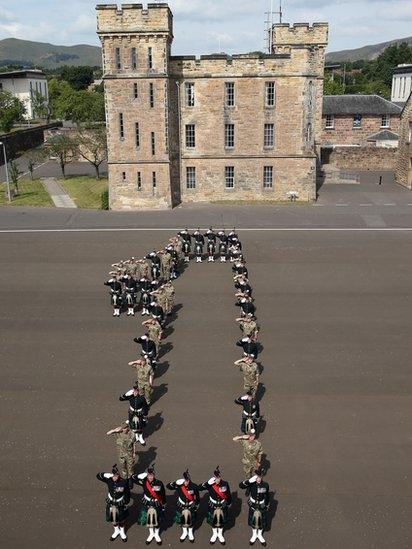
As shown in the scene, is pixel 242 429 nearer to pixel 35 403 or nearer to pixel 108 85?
pixel 35 403

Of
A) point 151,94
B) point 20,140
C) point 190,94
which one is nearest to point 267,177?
point 190,94

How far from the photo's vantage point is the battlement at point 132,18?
1437 inches

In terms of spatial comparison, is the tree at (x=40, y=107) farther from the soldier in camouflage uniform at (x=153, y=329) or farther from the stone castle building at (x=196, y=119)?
the soldier in camouflage uniform at (x=153, y=329)

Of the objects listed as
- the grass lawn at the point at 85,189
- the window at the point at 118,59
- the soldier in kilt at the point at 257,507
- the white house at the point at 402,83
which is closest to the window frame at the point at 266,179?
the grass lawn at the point at 85,189

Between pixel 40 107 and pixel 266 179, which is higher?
pixel 40 107

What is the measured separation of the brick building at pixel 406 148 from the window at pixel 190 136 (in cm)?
1826

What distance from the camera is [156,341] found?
58.2ft

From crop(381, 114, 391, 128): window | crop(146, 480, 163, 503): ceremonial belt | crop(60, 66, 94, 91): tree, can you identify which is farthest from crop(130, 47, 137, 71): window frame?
crop(60, 66, 94, 91): tree

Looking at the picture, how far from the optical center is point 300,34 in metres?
44.9

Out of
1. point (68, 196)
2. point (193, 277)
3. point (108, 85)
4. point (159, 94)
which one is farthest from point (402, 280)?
point (68, 196)

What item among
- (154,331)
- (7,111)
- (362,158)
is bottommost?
(154,331)

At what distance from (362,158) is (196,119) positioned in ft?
76.8

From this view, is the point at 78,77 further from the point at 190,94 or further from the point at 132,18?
the point at 132,18

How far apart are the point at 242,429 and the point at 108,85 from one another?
30793mm
